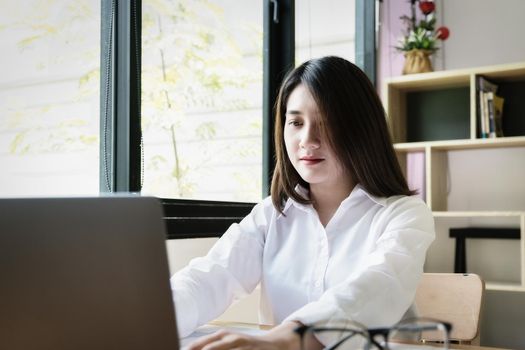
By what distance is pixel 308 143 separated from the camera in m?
1.26

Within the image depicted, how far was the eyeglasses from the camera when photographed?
1.90ft

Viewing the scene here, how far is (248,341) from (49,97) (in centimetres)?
105

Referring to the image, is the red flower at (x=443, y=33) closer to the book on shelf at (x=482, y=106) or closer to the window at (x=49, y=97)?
the book on shelf at (x=482, y=106)

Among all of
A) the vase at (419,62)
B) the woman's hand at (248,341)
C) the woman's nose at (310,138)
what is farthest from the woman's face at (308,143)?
the vase at (419,62)

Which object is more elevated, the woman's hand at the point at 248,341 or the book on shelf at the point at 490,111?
the book on shelf at the point at 490,111

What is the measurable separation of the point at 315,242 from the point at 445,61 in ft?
7.46

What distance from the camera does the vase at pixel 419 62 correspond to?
317 centimetres

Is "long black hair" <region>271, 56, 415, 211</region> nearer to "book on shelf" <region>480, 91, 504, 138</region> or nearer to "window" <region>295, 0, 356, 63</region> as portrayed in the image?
"window" <region>295, 0, 356, 63</region>

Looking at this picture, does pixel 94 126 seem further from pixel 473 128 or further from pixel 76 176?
pixel 473 128

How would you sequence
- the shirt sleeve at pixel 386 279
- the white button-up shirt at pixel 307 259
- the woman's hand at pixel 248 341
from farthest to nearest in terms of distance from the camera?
the white button-up shirt at pixel 307 259
the shirt sleeve at pixel 386 279
the woman's hand at pixel 248 341

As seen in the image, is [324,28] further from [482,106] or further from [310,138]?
[310,138]

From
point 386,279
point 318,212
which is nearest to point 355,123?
point 318,212

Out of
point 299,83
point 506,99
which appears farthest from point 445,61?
point 299,83

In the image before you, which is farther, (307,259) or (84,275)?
(307,259)
